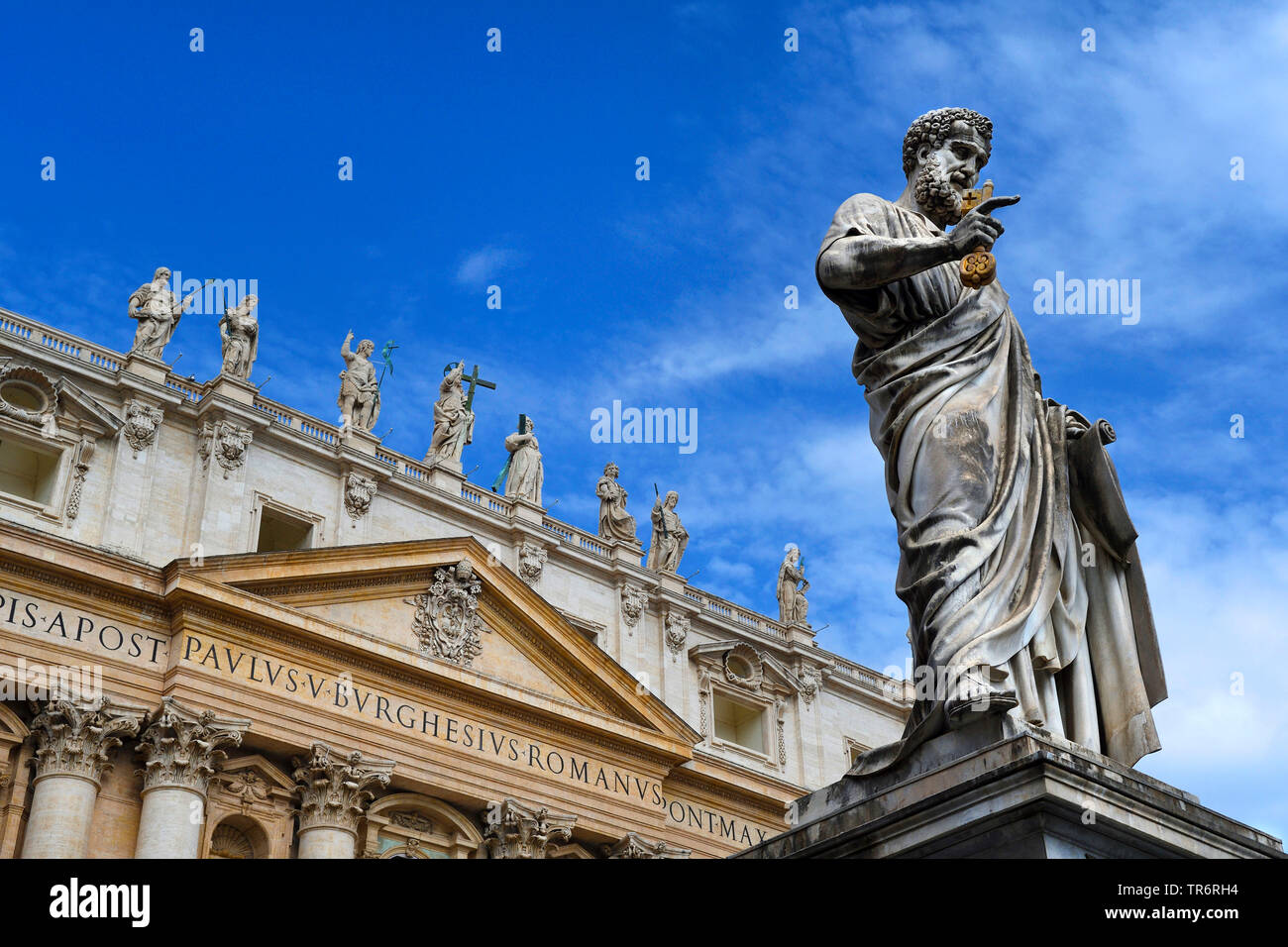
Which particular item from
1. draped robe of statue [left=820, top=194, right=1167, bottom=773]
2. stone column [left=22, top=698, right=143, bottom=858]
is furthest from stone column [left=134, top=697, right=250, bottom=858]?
draped robe of statue [left=820, top=194, right=1167, bottom=773]

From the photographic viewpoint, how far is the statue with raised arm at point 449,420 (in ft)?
96.8

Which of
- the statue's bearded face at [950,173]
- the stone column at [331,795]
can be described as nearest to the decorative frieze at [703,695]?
the stone column at [331,795]

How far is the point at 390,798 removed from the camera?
25.3m

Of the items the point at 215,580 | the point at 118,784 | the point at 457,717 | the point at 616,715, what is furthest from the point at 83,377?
the point at 616,715

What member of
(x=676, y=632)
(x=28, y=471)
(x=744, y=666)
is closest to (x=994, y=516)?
(x=28, y=471)

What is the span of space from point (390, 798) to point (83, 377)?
8.54 m

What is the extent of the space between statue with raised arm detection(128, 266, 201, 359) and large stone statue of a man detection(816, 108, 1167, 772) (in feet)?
74.6

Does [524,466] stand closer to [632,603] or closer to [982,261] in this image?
[632,603]

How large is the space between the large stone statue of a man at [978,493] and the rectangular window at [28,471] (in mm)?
21476

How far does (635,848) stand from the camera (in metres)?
27.2

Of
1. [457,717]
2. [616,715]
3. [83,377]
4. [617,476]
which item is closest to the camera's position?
[83,377]

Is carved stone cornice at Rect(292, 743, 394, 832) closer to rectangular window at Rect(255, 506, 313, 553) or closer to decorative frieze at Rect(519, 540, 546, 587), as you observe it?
rectangular window at Rect(255, 506, 313, 553)
